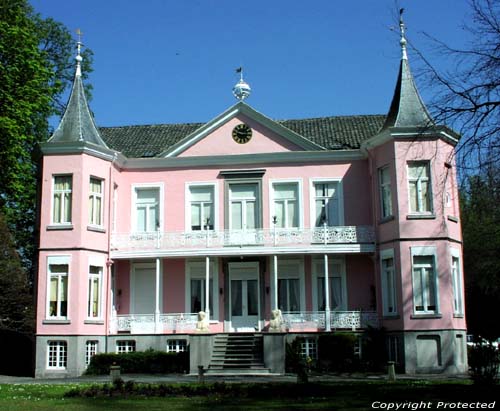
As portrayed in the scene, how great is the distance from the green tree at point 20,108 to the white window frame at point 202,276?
7017 mm

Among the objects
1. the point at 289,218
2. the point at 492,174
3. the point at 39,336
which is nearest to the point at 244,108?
the point at 289,218

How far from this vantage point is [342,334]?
24.6 metres

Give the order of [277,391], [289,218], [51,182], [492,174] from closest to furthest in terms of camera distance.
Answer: [492,174]
[277,391]
[51,182]
[289,218]

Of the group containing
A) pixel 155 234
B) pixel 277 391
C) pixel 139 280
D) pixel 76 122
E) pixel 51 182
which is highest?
pixel 76 122

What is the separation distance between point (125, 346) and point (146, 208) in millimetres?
5878

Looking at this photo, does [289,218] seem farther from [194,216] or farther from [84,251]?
[84,251]

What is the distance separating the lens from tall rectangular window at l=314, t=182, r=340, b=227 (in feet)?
91.9

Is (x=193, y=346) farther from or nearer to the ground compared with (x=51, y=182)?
nearer to the ground

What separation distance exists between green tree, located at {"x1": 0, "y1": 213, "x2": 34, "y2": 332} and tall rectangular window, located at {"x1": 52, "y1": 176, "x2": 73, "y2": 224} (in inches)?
73.3

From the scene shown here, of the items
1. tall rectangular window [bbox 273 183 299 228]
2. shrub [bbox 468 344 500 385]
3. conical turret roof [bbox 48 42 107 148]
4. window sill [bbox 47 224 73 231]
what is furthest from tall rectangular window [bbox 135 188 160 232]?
shrub [bbox 468 344 500 385]

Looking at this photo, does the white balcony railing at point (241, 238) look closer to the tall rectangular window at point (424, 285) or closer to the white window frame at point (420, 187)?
the white window frame at point (420, 187)

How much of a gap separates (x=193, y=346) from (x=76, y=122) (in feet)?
32.1

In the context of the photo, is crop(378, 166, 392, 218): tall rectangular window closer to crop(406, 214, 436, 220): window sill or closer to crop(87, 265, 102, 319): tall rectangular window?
crop(406, 214, 436, 220): window sill

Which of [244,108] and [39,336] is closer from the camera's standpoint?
[39,336]
